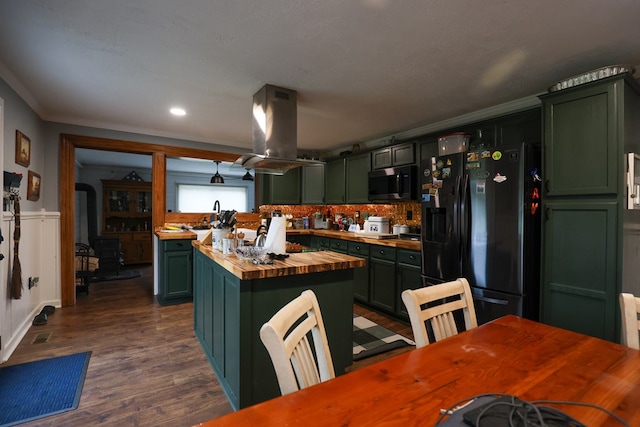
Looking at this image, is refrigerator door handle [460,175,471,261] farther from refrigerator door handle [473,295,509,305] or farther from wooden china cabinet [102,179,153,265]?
wooden china cabinet [102,179,153,265]

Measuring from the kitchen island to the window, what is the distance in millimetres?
6347

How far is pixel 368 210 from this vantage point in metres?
4.90

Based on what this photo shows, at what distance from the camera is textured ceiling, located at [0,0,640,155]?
5.69 feet

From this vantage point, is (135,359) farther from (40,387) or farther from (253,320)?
(253,320)

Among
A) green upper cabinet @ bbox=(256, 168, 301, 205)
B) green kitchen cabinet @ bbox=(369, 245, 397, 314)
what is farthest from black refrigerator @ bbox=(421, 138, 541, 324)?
green upper cabinet @ bbox=(256, 168, 301, 205)

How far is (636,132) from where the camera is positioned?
2.22m

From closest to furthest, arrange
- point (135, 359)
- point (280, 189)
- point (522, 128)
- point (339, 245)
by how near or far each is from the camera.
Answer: point (135, 359)
point (522, 128)
point (339, 245)
point (280, 189)

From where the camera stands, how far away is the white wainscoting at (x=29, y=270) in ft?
8.41

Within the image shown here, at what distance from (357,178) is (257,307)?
3227 millimetres

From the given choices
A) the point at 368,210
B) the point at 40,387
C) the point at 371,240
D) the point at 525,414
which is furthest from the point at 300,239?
the point at 525,414

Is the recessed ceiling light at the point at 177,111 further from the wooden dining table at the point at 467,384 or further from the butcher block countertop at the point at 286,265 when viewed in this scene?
the wooden dining table at the point at 467,384

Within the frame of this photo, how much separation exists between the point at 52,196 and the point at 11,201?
132 cm

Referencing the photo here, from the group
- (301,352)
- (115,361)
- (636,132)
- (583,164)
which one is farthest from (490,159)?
(115,361)

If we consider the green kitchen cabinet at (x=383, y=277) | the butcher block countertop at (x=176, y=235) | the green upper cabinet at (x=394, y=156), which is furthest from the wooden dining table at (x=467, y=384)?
the butcher block countertop at (x=176, y=235)
